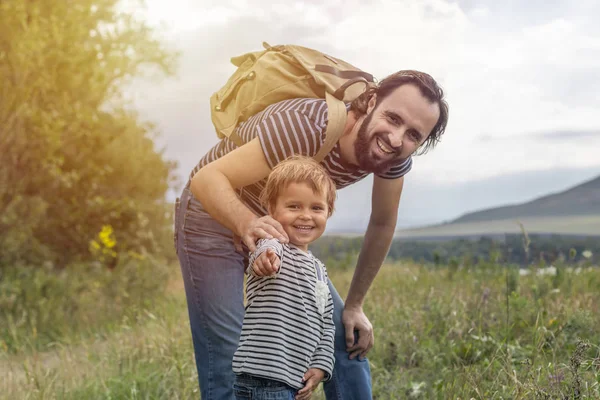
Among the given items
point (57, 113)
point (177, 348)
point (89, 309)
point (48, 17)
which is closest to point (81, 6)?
point (48, 17)

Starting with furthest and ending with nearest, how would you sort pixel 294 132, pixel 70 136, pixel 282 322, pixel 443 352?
pixel 70 136, pixel 443 352, pixel 294 132, pixel 282 322

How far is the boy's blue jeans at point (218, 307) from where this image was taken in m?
2.72

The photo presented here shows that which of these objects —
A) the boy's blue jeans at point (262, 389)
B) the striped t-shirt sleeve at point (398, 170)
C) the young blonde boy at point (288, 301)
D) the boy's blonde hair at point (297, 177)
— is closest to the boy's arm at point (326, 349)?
the young blonde boy at point (288, 301)

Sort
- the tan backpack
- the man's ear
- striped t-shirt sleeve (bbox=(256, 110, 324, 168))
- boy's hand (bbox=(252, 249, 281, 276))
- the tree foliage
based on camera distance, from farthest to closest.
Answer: the tree foliage, the tan backpack, the man's ear, striped t-shirt sleeve (bbox=(256, 110, 324, 168)), boy's hand (bbox=(252, 249, 281, 276))

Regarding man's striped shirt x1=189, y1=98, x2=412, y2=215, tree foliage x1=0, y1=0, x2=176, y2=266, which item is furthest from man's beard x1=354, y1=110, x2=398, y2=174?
tree foliage x1=0, y1=0, x2=176, y2=266

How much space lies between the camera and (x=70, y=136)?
8.89 m

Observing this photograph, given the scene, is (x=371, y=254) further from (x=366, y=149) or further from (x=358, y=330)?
(x=366, y=149)

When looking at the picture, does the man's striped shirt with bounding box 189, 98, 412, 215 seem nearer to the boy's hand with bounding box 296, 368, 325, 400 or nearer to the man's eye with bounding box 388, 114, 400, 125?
the man's eye with bounding box 388, 114, 400, 125

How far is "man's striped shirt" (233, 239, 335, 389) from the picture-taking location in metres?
2.19

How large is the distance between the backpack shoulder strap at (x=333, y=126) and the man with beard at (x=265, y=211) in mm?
23

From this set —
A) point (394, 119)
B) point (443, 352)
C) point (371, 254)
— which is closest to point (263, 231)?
point (394, 119)

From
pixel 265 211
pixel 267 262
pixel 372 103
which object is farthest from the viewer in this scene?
pixel 265 211

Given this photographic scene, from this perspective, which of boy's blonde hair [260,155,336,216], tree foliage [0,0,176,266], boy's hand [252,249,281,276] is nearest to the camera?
boy's hand [252,249,281,276]

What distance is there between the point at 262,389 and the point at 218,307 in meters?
0.62
